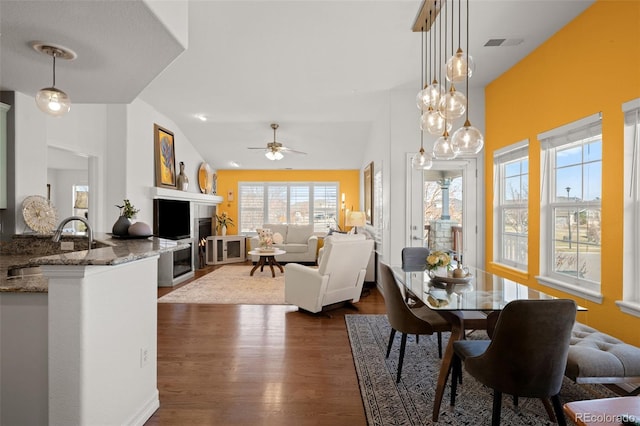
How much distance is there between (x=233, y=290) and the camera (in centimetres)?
541

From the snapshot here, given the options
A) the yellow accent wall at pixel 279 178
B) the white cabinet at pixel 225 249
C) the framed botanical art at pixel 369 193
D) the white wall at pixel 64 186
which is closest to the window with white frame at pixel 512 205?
the framed botanical art at pixel 369 193

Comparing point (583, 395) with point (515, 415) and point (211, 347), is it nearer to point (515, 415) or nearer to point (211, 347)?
point (515, 415)

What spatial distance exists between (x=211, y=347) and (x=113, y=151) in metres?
3.52

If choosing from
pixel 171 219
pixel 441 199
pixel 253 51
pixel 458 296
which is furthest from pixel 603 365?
pixel 171 219

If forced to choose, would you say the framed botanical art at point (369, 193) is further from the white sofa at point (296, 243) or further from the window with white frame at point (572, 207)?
the window with white frame at point (572, 207)

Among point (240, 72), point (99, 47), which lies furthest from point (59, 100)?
point (240, 72)

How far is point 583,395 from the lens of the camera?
2.38 meters

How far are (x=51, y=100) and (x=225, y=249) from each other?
6099mm

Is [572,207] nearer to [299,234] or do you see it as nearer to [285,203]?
[299,234]

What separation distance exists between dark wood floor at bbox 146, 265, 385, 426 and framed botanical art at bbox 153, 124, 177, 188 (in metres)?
2.69

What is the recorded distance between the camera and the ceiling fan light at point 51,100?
2.21 meters

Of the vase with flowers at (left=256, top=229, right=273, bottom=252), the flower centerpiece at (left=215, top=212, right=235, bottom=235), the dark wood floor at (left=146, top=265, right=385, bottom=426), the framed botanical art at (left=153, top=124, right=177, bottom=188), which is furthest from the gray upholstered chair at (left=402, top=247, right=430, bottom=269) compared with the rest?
the flower centerpiece at (left=215, top=212, right=235, bottom=235)

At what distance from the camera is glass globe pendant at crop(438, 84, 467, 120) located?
225cm

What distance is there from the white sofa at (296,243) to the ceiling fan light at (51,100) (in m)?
5.80
